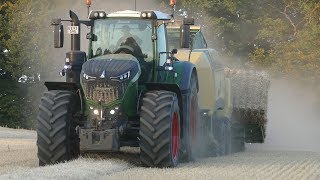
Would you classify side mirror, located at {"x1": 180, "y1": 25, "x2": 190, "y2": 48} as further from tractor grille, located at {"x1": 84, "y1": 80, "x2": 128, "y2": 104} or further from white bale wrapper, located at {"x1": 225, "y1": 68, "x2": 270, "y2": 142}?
white bale wrapper, located at {"x1": 225, "y1": 68, "x2": 270, "y2": 142}

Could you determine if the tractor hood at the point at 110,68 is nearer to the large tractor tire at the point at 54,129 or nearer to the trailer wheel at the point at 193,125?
the large tractor tire at the point at 54,129

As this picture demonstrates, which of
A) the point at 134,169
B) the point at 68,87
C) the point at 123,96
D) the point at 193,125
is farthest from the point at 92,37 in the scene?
the point at 134,169

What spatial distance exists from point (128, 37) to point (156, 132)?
2.25 meters

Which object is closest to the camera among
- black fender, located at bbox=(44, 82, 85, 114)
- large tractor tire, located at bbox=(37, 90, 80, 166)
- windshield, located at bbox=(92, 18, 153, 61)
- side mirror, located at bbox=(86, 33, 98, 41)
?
large tractor tire, located at bbox=(37, 90, 80, 166)

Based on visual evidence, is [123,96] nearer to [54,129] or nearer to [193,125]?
[54,129]

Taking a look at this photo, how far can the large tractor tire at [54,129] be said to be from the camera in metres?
15.0

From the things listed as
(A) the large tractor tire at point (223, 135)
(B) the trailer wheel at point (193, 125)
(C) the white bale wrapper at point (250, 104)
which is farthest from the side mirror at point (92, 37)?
(C) the white bale wrapper at point (250, 104)

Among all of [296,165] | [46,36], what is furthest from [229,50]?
[296,165]

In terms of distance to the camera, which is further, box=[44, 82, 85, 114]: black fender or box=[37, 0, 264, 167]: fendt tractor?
box=[44, 82, 85, 114]: black fender

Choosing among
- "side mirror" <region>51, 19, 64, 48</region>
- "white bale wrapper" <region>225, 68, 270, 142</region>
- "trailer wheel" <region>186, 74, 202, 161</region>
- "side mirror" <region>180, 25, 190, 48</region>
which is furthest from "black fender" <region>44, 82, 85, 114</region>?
"white bale wrapper" <region>225, 68, 270, 142</region>

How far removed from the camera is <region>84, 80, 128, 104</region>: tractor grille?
49.3 feet

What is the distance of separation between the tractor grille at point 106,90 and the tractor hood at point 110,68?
97 millimetres

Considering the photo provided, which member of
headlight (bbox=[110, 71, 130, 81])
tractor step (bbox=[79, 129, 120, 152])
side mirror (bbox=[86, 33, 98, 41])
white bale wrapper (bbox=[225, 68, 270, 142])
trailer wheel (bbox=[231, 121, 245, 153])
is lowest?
trailer wheel (bbox=[231, 121, 245, 153])

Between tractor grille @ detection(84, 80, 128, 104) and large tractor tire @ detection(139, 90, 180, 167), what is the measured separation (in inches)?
16.2
